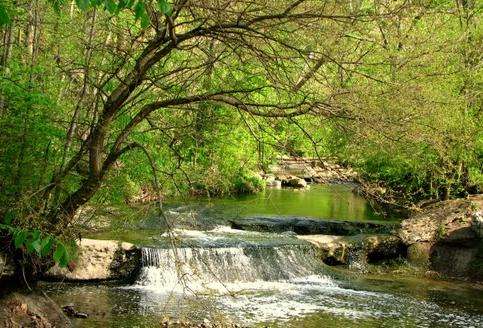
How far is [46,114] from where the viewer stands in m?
7.22

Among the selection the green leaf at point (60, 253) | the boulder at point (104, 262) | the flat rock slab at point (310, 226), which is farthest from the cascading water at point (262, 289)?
the green leaf at point (60, 253)

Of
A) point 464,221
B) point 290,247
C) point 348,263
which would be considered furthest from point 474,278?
point 290,247

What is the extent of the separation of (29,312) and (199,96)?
12.7 ft

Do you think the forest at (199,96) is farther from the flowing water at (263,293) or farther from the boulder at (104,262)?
the boulder at (104,262)

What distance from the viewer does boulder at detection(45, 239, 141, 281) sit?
11000mm

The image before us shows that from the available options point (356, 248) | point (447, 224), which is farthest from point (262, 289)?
point (447, 224)

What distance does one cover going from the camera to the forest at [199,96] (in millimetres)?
5273

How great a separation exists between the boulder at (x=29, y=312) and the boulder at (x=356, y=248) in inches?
288

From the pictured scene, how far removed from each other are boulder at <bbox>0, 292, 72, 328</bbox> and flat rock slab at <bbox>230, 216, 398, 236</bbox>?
7.95 meters

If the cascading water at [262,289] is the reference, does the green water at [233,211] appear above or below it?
above

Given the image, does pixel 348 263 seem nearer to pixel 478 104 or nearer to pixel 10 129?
pixel 478 104

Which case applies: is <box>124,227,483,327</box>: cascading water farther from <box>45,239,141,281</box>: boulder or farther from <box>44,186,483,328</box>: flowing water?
<box>45,239,141,281</box>: boulder

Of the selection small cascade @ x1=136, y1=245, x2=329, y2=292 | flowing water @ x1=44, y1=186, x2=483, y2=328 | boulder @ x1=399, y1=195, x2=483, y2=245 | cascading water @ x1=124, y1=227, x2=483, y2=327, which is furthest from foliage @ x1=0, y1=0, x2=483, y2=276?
boulder @ x1=399, y1=195, x2=483, y2=245

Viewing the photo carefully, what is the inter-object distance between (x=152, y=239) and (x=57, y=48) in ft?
18.2
